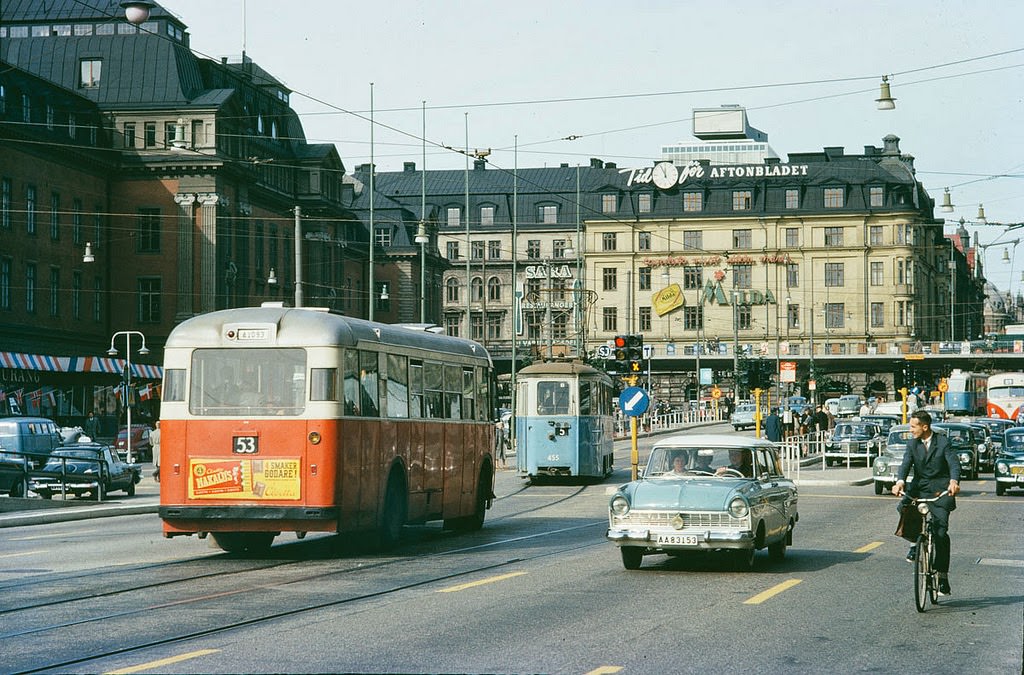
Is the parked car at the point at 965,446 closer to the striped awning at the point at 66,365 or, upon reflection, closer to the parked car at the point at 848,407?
the striped awning at the point at 66,365

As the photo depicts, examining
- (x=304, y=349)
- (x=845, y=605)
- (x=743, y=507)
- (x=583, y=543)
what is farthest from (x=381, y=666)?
(x=583, y=543)

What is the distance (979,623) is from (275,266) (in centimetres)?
7283

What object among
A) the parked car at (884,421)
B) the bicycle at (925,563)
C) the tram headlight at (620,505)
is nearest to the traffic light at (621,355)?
the tram headlight at (620,505)

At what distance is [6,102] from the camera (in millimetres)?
60938

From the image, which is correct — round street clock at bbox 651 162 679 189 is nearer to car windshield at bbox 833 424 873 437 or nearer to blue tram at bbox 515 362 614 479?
car windshield at bbox 833 424 873 437

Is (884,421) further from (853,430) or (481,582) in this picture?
(481,582)

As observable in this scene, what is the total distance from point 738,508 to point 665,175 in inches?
4337

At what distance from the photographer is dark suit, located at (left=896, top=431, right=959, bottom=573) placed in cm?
1283

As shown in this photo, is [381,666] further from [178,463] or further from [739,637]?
[178,463]

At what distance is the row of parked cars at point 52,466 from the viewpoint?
33156mm

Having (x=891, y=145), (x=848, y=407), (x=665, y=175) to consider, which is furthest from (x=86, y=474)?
(x=891, y=145)

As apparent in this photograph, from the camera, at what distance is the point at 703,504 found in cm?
1530

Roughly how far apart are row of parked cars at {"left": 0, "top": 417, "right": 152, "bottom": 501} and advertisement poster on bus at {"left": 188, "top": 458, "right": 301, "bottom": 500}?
15.2 m

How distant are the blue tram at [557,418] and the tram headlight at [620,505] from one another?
21.3 m
